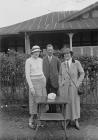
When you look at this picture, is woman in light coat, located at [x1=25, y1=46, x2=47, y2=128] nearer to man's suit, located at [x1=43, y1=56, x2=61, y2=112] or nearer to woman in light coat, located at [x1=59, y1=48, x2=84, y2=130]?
man's suit, located at [x1=43, y1=56, x2=61, y2=112]

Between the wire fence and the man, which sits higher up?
the man

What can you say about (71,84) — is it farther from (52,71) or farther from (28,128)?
(28,128)

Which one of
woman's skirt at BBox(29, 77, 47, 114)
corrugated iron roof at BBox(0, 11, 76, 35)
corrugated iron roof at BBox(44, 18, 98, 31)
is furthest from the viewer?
corrugated iron roof at BBox(0, 11, 76, 35)

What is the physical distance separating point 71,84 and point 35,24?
48.9 feet

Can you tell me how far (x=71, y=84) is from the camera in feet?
19.1

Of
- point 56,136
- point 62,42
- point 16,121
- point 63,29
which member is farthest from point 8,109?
point 62,42

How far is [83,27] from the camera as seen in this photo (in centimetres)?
1719

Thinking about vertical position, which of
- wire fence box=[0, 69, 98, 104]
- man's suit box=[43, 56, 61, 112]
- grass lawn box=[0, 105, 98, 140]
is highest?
man's suit box=[43, 56, 61, 112]

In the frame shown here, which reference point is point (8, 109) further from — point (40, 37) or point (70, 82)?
point (40, 37)

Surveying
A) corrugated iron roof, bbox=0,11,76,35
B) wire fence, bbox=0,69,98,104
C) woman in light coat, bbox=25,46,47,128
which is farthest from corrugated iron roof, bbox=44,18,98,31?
woman in light coat, bbox=25,46,47,128

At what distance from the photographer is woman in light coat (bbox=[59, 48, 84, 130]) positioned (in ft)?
19.0

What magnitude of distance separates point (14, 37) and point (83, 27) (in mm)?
6180

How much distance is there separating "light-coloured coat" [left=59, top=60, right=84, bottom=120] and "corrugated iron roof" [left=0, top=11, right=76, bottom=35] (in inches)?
479

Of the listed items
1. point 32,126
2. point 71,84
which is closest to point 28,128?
point 32,126
